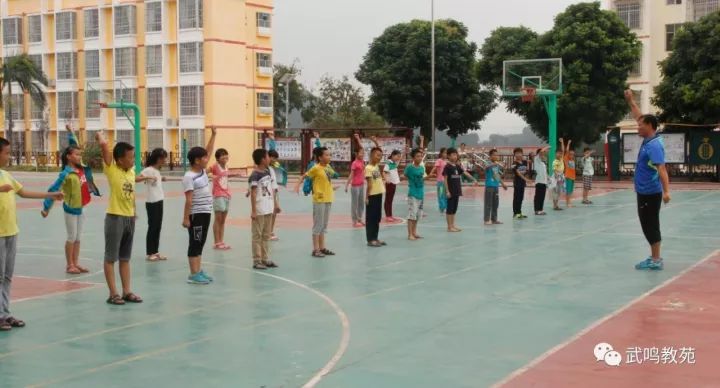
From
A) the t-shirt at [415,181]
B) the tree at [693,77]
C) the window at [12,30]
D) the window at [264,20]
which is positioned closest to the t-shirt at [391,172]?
the t-shirt at [415,181]

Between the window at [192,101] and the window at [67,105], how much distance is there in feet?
29.6

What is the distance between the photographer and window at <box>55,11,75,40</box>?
5706 cm

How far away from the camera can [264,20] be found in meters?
56.6

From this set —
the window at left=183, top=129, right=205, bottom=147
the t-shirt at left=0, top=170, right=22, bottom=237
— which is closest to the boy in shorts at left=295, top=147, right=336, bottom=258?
the t-shirt at left=0, top=170, right=22, bottom=237

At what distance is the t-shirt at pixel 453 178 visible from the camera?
16.2 metres

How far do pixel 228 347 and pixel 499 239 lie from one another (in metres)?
8.36

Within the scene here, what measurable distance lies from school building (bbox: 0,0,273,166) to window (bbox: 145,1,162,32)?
0.20ft

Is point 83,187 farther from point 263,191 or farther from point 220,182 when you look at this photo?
point 220,182

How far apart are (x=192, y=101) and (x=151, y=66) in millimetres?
3914

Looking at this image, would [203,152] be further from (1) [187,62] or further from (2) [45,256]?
(1) [187,62]

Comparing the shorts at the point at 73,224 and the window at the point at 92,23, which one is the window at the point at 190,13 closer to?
the window at the point at 92,23

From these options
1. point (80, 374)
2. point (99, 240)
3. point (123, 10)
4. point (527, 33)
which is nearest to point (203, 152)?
point (80, 374)

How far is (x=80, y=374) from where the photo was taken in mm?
6445

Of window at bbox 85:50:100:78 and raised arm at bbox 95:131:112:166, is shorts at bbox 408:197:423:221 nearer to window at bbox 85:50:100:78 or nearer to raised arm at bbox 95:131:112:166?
raised arm at bbox 95:131:112:166
